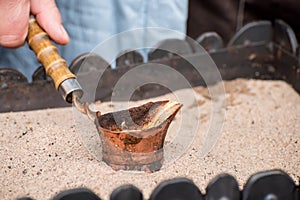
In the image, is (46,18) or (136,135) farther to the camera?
(46,18)

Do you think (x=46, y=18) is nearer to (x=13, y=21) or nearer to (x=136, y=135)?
(x=13, y=21)

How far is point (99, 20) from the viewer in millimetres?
1239

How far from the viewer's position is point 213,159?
2.92 ft

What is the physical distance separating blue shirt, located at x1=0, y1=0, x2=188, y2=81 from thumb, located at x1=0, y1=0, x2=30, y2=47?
10.4 inches

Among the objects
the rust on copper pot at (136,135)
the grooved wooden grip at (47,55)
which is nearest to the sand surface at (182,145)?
the rust on copper pot at (136,135)

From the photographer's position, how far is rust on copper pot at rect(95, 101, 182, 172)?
2.57ft

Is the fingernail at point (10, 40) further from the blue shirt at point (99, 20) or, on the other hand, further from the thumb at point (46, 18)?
the blue shirt at point (99, 20)

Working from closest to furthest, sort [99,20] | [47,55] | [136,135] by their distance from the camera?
[136,135] < [47,55] < [99,20]

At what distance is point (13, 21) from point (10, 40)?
0.05 meters

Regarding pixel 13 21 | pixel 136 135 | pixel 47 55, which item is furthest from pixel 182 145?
pixel 13 21

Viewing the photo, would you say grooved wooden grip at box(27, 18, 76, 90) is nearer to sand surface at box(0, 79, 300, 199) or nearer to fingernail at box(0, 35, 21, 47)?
fingernail at box(0, 35, 21, 47)

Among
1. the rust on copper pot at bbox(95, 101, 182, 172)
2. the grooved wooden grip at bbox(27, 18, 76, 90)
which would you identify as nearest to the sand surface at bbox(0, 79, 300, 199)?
the rust on copper pot at bbox(95, 101, 182, 172)

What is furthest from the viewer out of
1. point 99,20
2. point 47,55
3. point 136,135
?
point 99,20

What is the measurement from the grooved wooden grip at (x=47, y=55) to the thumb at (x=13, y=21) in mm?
24
